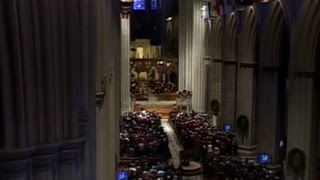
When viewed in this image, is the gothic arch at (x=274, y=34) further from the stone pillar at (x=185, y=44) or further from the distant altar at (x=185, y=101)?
the stone pillar at (x=185, y=44)

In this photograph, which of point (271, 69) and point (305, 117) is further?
point (271, 69)

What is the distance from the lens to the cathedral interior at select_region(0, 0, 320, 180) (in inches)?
195

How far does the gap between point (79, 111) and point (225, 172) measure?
1422 centimetres

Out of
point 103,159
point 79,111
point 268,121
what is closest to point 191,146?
point 268,121

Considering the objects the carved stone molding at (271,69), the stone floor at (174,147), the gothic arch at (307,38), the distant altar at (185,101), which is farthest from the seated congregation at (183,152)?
the distant altar at (185,101)

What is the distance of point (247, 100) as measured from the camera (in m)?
28.0

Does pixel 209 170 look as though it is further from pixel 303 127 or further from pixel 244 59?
pixel 244 59

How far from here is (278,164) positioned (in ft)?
80.0

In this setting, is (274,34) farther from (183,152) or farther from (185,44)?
(185,44)

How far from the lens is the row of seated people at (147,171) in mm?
18578

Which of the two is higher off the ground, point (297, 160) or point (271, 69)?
point (271, 69)

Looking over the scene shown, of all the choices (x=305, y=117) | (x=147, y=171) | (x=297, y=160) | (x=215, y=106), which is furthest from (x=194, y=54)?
(x=297, y=160)

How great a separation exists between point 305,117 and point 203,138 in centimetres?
828

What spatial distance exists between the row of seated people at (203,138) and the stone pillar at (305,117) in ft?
19.0
